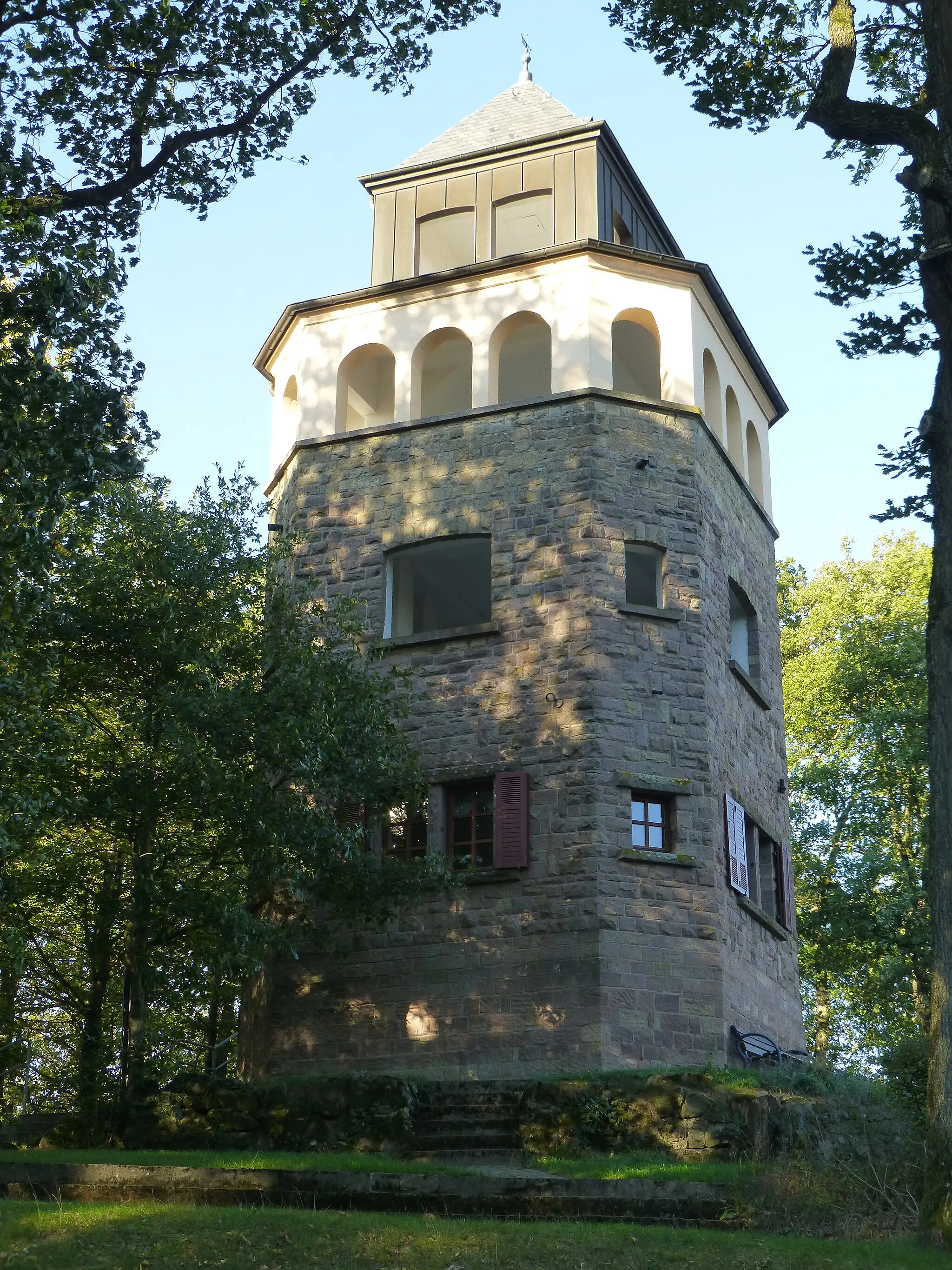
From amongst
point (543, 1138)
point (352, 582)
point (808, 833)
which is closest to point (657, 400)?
point (352, 582)

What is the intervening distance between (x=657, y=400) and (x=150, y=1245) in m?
14.1

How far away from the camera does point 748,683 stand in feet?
69.2

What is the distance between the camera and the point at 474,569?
80.0 ft

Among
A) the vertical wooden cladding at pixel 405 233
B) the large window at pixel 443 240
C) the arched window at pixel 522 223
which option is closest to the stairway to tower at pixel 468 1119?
the vertical wooden cladding at pixel 405 233

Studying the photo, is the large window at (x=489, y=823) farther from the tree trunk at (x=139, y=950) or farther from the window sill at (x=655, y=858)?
the tree trunk at (x=139, y=950)

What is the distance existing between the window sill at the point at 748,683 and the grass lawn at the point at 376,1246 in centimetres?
1113

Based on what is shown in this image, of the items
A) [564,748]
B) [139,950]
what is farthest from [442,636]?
[139,950]

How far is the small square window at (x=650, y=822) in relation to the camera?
59.9 feet

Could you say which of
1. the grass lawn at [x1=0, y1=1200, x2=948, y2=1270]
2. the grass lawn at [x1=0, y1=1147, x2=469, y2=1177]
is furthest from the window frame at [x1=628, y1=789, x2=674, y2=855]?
the grass lawn at [x1=0, y1=1200, x2=948, y2=1270]

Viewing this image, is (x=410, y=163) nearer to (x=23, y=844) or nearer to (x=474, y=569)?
(x=474, y=569)

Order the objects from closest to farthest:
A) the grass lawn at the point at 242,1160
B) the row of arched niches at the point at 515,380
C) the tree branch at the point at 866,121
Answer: the tree branch at the point at 866,121
the grass lawn at the point at 242,1160
the row of arched niches at the point at 515,380

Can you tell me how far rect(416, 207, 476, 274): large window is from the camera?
23.7 m

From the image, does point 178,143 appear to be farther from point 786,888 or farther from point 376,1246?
point 786,888

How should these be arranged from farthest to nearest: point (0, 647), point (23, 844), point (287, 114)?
point (23, 844) < point (287, 114) < point (0, 647)
